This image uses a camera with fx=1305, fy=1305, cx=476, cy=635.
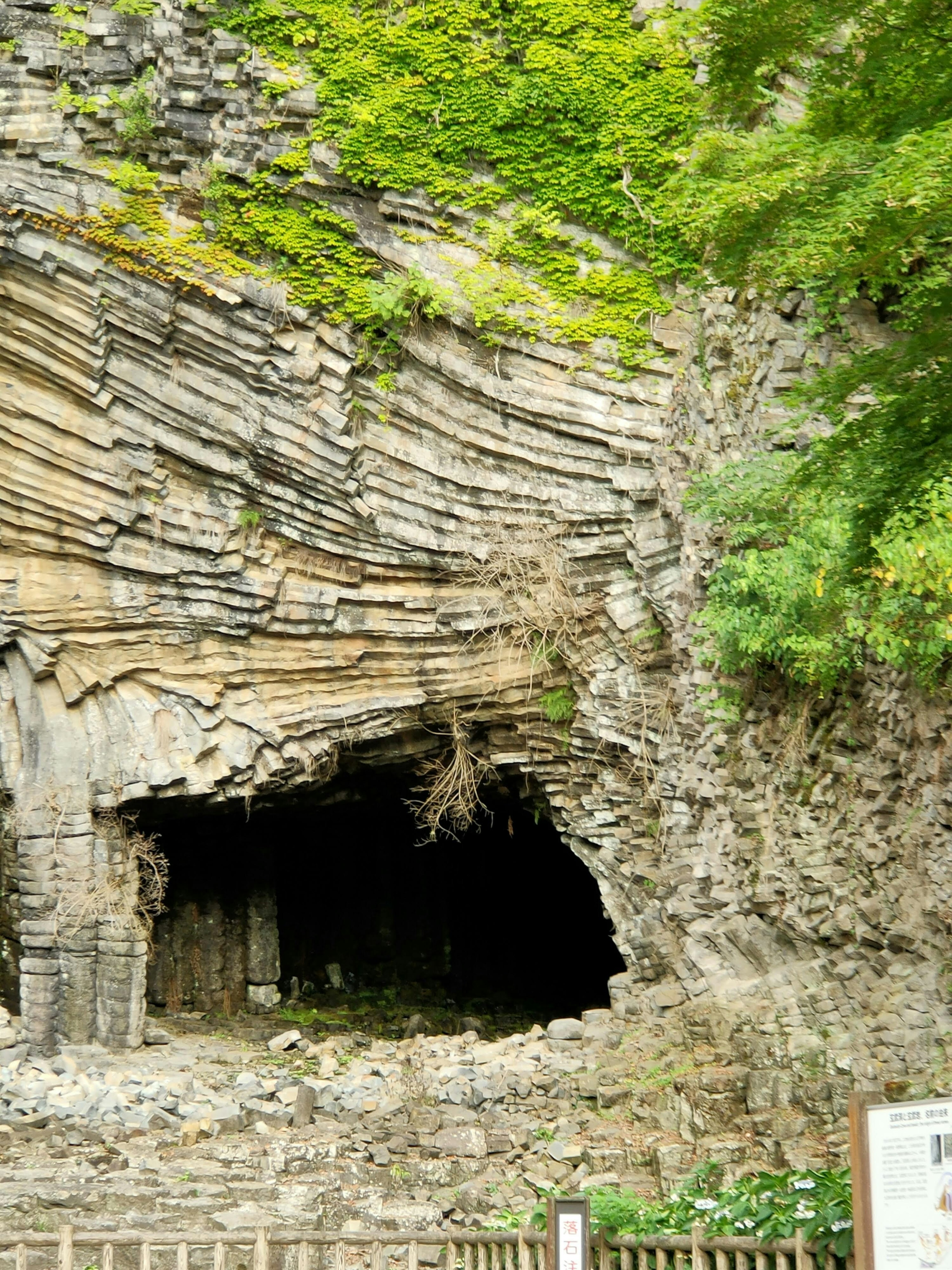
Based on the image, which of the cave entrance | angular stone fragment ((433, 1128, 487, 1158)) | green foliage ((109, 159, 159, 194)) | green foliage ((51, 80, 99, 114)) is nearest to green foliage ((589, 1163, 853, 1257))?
angular stone fragment ((433, 1128, 487, 1158))

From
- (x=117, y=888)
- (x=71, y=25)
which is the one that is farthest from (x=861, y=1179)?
(x=71, y=25)

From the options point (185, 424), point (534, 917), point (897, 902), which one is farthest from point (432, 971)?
point (897, 902)

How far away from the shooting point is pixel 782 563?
9523 millimetres

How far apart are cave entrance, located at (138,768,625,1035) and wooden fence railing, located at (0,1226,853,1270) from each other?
7949 millimetres

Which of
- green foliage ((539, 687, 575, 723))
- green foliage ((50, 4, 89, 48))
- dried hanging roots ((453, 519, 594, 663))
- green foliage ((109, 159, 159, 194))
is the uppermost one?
green foliage ((50, 4, 89, 48))

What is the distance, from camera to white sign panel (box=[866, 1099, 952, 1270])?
14.4 feet

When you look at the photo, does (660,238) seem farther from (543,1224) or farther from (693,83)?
(543,1224)

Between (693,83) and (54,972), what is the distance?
11553 mm

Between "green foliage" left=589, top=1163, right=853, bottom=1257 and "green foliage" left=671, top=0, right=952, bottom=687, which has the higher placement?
"green foliage" left=671, top=0, right=952, bottom=687

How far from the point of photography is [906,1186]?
14.8 feet

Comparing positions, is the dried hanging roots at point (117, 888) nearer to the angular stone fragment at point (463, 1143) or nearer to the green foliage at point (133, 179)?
the angular stone fragment at point (463, 1143)

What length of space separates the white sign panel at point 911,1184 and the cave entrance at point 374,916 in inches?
393

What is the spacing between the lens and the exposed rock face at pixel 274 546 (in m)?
13.4

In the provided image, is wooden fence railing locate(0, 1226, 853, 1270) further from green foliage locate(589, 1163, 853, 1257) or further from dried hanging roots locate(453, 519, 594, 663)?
dried hanging roots locate(453, 519, 594, 663)
